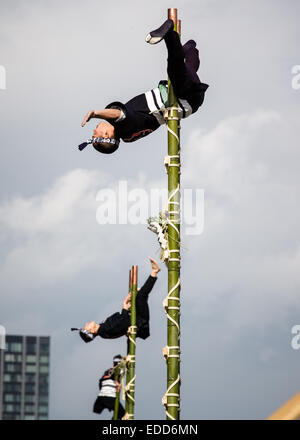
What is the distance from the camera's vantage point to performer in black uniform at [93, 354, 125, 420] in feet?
79.5

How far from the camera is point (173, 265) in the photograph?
13172 mm

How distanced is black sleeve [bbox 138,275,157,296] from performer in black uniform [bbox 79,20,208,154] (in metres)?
8.84

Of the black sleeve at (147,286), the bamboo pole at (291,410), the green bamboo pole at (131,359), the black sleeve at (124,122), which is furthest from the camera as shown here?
the green bamboo pole at (131,359)

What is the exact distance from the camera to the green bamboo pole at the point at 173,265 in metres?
12.7

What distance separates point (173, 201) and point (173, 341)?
6.37ft

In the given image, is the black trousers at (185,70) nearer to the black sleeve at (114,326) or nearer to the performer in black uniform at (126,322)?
the performer in black uniform at (126,322)

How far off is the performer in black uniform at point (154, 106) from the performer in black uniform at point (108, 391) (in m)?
11.9

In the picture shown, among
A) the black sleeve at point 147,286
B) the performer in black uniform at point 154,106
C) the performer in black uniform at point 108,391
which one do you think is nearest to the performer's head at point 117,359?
the performer in black uniform at point 108,391

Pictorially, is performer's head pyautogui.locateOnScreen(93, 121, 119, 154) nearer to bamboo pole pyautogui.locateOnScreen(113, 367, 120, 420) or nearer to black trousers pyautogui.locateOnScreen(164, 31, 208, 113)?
black trousers pyautogui.locateOnScreen(164, 31, 208, 113)

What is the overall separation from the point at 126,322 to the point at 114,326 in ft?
1.26


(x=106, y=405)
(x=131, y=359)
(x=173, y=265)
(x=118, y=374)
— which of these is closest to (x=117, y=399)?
(x=106, y=405)
